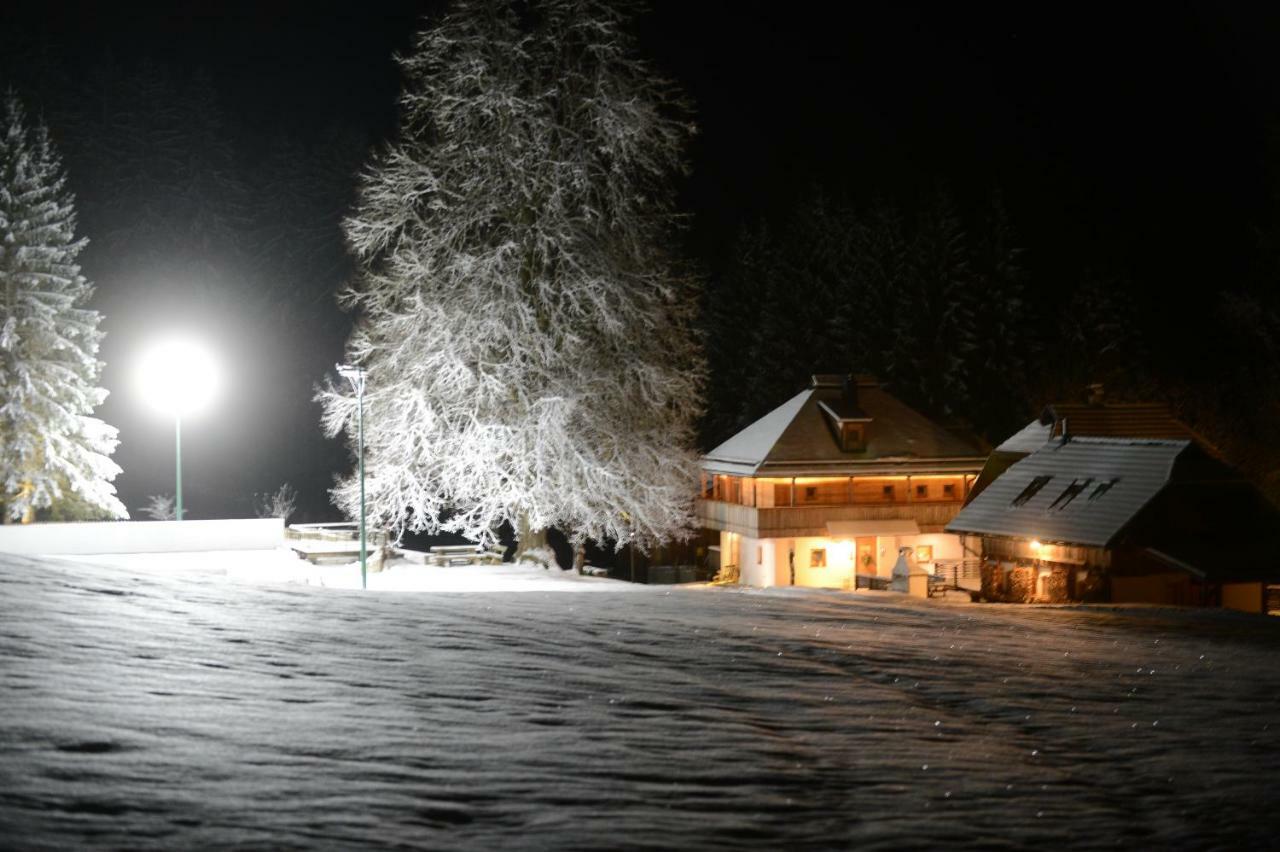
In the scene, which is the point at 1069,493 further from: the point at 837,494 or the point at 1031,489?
the point at 837,494

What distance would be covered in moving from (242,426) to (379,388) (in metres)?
47.1

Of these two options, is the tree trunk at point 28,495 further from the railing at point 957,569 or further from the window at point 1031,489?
the window at point 1031,489

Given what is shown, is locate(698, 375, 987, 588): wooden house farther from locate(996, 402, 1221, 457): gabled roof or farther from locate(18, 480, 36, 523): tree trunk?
locate(18, 480, 36, 523): tree trunk

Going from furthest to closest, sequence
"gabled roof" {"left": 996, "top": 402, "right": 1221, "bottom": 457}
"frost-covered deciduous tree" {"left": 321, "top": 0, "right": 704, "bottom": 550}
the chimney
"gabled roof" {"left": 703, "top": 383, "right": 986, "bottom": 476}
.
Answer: the chimney → "gabled roof" {"left": 703, "top": 383, "right": 986, "bottom": 476} → "gabled roof" {"left": 996, "top": 402, "right": 1221, "bottom": 457} → "frost-covered deciduous tree" {"left": 321, "top": 0, "right": 704, "bottom": 550}

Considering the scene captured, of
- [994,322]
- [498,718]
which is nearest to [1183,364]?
[994,322]

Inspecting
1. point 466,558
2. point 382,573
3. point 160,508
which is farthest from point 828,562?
point 160,508

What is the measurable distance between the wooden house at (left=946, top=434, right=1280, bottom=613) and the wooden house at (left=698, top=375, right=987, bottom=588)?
5.84 metres

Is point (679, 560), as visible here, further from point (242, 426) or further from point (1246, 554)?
point (242, 426)

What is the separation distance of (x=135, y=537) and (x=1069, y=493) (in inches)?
1023

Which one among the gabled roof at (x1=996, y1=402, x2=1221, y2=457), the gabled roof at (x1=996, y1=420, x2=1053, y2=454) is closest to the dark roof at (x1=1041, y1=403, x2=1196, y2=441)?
the gabled roof at (x1=996, y1=402, x2=1221, y2=457)

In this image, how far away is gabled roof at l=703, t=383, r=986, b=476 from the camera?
158ft

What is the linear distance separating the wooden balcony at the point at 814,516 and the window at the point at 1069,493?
660cm

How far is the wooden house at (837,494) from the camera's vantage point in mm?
47562

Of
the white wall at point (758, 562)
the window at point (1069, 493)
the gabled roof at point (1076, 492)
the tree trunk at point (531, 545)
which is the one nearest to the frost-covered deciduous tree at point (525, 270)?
the tree trunk at point (531, 545)
